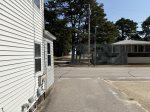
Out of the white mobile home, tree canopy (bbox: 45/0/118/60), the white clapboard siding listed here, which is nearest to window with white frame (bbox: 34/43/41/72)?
the white mobile home

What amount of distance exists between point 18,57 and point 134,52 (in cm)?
4289

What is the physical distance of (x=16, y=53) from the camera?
383 inches

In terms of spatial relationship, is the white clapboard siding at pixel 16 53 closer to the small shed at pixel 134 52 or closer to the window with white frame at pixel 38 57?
the window with white frame at pixel 38 57

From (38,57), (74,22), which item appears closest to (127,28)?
(74,22)

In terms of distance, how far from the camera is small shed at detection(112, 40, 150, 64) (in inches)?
2021

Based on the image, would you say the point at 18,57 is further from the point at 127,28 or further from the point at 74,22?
the point at 127,28

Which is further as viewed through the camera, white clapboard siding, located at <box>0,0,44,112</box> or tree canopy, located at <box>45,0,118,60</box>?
tree canopy, located at <box>45,0,118,60</box>

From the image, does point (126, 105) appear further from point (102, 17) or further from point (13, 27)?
point (102, 17)

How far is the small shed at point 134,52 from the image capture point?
5134cm

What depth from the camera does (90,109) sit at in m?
12.3

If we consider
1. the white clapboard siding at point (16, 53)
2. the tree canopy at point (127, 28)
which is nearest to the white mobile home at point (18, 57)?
the white clapboard siding at point (16, 53)

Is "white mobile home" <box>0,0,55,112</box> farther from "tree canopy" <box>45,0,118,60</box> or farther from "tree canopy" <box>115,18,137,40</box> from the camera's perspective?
"tree canopy" <box>115,18,137,40</box>

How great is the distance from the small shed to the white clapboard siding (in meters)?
39.2

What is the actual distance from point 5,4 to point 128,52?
44376mm
